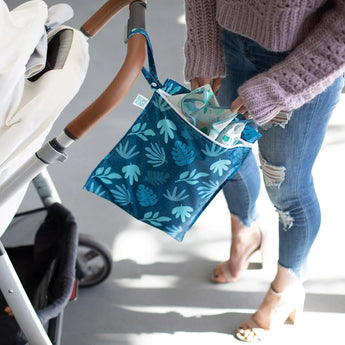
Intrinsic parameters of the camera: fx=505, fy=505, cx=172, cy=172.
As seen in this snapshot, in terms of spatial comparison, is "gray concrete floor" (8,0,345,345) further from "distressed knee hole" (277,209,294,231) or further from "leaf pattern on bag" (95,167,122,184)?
"leaf pattern on bag" (95,167,122,184)

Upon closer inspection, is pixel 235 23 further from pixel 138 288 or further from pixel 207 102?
pixel 138 288

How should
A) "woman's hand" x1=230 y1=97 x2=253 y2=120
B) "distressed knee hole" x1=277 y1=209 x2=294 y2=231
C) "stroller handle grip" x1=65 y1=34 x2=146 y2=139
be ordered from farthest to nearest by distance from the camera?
1. "distressed knee hole" x1=277 y1=209 x2=294 y2=231
2. "woman's hand" x1=230 y1=97 x2=253 y2=120
3. "stroller handle grip" x1=65 y1=34 x2=146 y2=139

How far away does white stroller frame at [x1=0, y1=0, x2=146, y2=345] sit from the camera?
796 mm

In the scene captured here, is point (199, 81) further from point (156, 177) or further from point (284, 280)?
point (284, 280)

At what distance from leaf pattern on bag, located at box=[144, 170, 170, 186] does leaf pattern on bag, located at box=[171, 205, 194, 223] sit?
2.7 inches

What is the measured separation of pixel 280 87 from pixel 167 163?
0.26 metres

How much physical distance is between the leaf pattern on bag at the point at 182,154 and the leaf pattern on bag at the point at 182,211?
111 millimetres

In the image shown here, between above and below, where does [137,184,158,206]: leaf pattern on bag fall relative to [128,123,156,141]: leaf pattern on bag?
below

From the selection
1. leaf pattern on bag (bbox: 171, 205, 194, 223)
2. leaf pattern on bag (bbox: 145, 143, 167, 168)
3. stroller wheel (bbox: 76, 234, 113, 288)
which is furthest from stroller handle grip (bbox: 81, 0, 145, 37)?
stroller wheel (bbox: 76, 234, 113, 288)

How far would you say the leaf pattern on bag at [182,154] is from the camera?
0.95 meters

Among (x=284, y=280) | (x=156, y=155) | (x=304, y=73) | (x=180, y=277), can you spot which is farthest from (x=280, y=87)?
(x=180, y=277)

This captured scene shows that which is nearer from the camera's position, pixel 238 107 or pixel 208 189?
pixel 238 107

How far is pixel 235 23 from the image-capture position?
95 cm

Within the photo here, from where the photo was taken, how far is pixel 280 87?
34.7 inches
